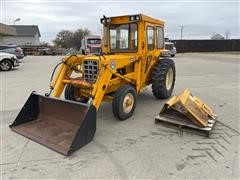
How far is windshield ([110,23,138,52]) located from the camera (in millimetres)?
5548

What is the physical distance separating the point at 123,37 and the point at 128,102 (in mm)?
1734

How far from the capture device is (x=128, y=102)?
5.01 meters

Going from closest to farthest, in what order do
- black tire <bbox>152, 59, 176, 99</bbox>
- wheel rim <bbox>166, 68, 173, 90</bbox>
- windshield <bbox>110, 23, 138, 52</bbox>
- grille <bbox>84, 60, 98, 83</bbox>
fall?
grille <bbox>84, 60, 98, 83</bbox> < windshield <bbox>110, 23, 138, 52</bbox> < black tire <bbox>152, 59, 176, 99</bbox> < wheel rim <bbox>166, 68, 173, 90</bbox>

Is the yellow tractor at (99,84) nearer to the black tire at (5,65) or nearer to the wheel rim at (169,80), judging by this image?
the wheel rim at (169,80)

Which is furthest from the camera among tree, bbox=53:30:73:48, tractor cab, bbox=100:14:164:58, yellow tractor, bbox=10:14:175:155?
tree, bbox=53:30:73:48

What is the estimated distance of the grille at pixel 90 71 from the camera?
4809mm

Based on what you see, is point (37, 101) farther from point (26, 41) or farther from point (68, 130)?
point (26, 41)

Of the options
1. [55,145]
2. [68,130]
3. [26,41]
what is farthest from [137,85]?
[26,41]

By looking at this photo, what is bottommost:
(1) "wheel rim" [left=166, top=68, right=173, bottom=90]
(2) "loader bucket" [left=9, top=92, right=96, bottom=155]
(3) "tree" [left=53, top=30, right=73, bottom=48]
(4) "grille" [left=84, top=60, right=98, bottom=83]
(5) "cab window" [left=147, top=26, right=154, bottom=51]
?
(2) "loader bucket" [left=9, top=92, right=96, bottom=155]

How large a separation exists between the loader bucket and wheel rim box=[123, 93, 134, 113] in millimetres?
1200

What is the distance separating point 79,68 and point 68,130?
71.3 inches

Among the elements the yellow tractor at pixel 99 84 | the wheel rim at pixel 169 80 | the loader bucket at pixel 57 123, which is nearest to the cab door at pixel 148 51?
the yellow tractor at pixel 99 84

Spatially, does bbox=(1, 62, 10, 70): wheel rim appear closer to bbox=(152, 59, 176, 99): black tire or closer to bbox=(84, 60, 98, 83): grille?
bbox=(84, 60, 98, 83): grille

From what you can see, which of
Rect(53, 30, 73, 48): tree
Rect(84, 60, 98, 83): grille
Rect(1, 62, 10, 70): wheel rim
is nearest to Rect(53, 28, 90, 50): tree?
Rect(53, 30, 73, 48): tree
